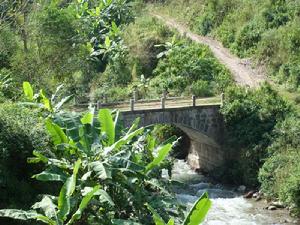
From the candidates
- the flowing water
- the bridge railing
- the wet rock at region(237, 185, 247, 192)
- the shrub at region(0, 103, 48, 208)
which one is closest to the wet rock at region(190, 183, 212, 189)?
the flowing water

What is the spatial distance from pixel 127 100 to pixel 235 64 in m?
6.64

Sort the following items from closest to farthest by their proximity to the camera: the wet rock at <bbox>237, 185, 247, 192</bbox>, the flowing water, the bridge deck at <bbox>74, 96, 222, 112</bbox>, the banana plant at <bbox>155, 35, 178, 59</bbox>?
the flowing water → the wet rock at <bbox>237, 185, 247, 192</bbox> → the bridge deck at <bbox>74, 96, 222, 112</bbox> → the banana plant at <bbox>155, 35, 178, 59</bbox>

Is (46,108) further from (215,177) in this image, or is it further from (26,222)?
(215,177)

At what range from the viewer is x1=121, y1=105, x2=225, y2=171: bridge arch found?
25.2 metres

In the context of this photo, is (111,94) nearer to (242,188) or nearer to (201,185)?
(201,185)

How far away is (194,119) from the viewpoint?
26359mm

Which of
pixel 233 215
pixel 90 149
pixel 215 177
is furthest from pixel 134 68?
pixel 90 149

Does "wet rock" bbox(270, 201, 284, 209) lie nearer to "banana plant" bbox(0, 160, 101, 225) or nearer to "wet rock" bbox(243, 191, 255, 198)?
"wet rock" bbox(243, 191, 255, 198)

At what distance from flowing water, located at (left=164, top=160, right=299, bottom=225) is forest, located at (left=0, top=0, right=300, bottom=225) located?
0.49 m

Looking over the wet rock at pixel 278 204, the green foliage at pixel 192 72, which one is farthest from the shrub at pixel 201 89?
the wet rock at pixel 278 204

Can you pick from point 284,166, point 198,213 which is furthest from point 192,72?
point 198,213

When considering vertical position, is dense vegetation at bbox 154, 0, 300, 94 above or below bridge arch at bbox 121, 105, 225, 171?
above

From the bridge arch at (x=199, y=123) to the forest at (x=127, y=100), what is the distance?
533mm

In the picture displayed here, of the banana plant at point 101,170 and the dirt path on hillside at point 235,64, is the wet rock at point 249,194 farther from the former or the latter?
the banana plant at point 101,170
